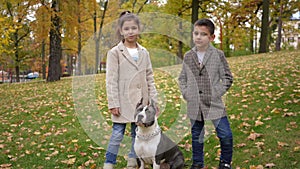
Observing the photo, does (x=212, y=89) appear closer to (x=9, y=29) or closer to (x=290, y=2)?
(x=9, y=29)

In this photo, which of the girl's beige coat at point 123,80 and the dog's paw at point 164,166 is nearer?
the girl's beige coat at point 123,80

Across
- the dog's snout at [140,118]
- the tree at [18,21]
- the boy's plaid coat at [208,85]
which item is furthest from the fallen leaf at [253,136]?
the tree at [18,21]

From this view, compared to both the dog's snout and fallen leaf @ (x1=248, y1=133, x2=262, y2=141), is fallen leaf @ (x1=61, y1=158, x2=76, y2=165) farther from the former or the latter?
fallen leaf @ (x1=248, y1=133, x2=262, y2=141)

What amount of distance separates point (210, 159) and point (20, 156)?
10.1ft

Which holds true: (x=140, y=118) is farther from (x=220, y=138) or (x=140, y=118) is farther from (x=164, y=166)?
(x=220, y=138)

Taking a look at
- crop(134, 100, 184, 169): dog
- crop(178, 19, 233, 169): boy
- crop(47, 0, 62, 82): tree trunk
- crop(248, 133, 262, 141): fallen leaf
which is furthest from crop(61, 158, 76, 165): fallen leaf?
crop(47, 0, 62, 82): tree trunk

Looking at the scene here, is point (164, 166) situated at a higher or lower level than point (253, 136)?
lower

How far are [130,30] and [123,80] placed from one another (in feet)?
1.96

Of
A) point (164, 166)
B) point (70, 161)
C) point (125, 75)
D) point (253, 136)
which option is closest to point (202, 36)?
point (125, 75)

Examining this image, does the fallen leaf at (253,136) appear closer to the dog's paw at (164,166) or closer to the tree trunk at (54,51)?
the dog's paw at (164,166)

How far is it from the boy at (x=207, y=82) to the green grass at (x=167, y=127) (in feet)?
2.53

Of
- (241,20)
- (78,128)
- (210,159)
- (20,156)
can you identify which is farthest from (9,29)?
(241,20)

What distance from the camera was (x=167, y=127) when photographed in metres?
6.04

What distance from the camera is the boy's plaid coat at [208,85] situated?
3412 mm
